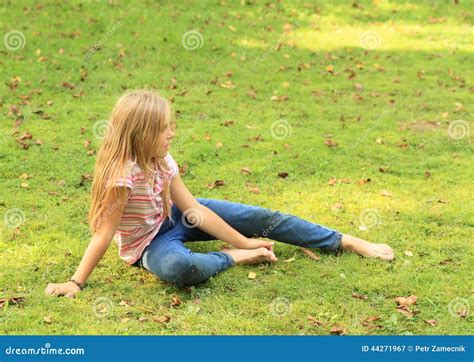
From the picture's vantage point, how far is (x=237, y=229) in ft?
15.6

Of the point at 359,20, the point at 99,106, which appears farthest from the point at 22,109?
the point at 359,20

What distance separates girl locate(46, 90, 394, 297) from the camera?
4.10 metres

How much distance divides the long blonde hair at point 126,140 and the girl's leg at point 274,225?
0.74 metres

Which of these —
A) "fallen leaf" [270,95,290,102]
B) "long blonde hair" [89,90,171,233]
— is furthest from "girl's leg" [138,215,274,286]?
"fallen leaf" [270,95,290,102]

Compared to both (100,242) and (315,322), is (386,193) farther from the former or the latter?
(100,242)

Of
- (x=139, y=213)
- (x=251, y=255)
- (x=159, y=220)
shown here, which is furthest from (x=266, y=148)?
(x=139, y=213)

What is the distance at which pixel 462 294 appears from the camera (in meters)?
4.21

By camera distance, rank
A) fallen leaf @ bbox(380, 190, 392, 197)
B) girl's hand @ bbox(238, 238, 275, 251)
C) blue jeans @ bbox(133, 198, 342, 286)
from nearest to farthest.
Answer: blue jeans @ bbox(133, 198, 342, 286), girl's hand @ bbox(238, 238, 275, 251), fallen leaf @ bbox(380, 190, 392, 197)

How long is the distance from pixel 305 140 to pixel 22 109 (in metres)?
3.27

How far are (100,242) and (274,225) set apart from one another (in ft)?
3.95

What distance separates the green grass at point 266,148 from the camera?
4078 millimetres

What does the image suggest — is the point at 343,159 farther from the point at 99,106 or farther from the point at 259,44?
the point at 259,44

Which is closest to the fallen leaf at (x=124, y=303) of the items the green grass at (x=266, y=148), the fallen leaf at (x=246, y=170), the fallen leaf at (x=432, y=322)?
the green grass at (x=266, y=148)

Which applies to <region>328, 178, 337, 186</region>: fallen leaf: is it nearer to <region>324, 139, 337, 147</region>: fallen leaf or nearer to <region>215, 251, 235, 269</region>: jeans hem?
<region>324, 139, 337, 147</region>: fallen leaf
